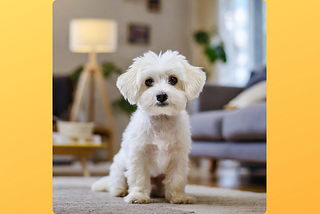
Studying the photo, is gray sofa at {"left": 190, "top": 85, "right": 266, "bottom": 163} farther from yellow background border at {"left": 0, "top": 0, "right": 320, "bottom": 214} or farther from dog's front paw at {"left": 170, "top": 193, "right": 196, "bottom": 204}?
yellow background border at {"left": 0, "top": 0, "right": 320, "bottom": 214}

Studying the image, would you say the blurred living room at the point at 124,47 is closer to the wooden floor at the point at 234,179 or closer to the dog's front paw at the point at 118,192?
the wooden floor at the point at 234,179

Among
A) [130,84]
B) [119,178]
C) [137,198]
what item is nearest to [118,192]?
[119,178]

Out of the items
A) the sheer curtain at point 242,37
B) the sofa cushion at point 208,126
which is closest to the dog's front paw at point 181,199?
the sofa cushion at point 208,126

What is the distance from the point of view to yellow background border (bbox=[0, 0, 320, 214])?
0.97 m

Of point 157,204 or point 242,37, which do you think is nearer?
point 157,204

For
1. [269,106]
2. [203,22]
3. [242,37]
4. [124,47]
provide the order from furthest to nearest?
1. [203,22]
2. [124,47]
3. [242,37]
4. [269,106]

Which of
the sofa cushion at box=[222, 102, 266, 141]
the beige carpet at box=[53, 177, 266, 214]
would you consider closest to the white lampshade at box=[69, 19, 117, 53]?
the sofa cushion at box=[222, 102, 266, 141]

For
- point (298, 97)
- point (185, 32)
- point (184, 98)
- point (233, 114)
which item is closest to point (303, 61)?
point (298, 97)

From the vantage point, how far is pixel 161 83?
54.9 inches

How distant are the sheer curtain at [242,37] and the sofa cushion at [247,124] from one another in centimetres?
313

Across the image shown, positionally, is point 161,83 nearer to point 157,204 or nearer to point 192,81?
point 192,81

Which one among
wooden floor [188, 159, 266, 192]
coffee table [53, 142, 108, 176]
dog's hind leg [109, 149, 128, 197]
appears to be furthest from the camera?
coffee table [53, 142, 108, 176]

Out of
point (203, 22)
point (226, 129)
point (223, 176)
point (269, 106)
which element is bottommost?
point (223, 176)

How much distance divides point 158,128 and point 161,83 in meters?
0.19
